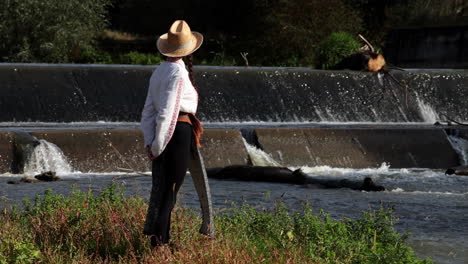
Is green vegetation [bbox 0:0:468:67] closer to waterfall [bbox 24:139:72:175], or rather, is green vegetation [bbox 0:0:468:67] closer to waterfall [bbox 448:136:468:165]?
waterfall [bbox 448:136:468:165]

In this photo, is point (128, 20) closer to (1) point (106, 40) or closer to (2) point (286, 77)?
(1) point (106, 40)

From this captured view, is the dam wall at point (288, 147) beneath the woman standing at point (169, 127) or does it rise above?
beneath

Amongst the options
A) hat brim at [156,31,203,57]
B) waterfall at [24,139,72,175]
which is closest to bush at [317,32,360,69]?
waterfall at [24,139,72,175]

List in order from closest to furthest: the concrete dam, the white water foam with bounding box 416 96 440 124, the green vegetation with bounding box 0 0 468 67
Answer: the concrete dam
the white water foam with bounding box 416 96 440 124
the green vegetation with bounding box 0 0 468 67

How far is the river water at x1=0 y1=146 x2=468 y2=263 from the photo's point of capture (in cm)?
982

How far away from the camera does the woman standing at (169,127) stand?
670cm

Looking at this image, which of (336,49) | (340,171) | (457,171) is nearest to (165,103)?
(340,171)

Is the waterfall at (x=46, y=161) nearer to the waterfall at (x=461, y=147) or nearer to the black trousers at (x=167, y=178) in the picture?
the waterfall at (x=461, y=147)

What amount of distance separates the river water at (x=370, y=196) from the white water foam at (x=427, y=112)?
616 cm

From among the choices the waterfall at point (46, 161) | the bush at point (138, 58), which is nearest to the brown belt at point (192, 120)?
the waterfall at point (46, 161)

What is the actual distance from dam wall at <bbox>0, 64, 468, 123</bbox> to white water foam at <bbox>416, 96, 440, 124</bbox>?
2cm

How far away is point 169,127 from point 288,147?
9769 mm

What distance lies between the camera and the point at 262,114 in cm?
2100

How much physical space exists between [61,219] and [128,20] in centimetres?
3923
